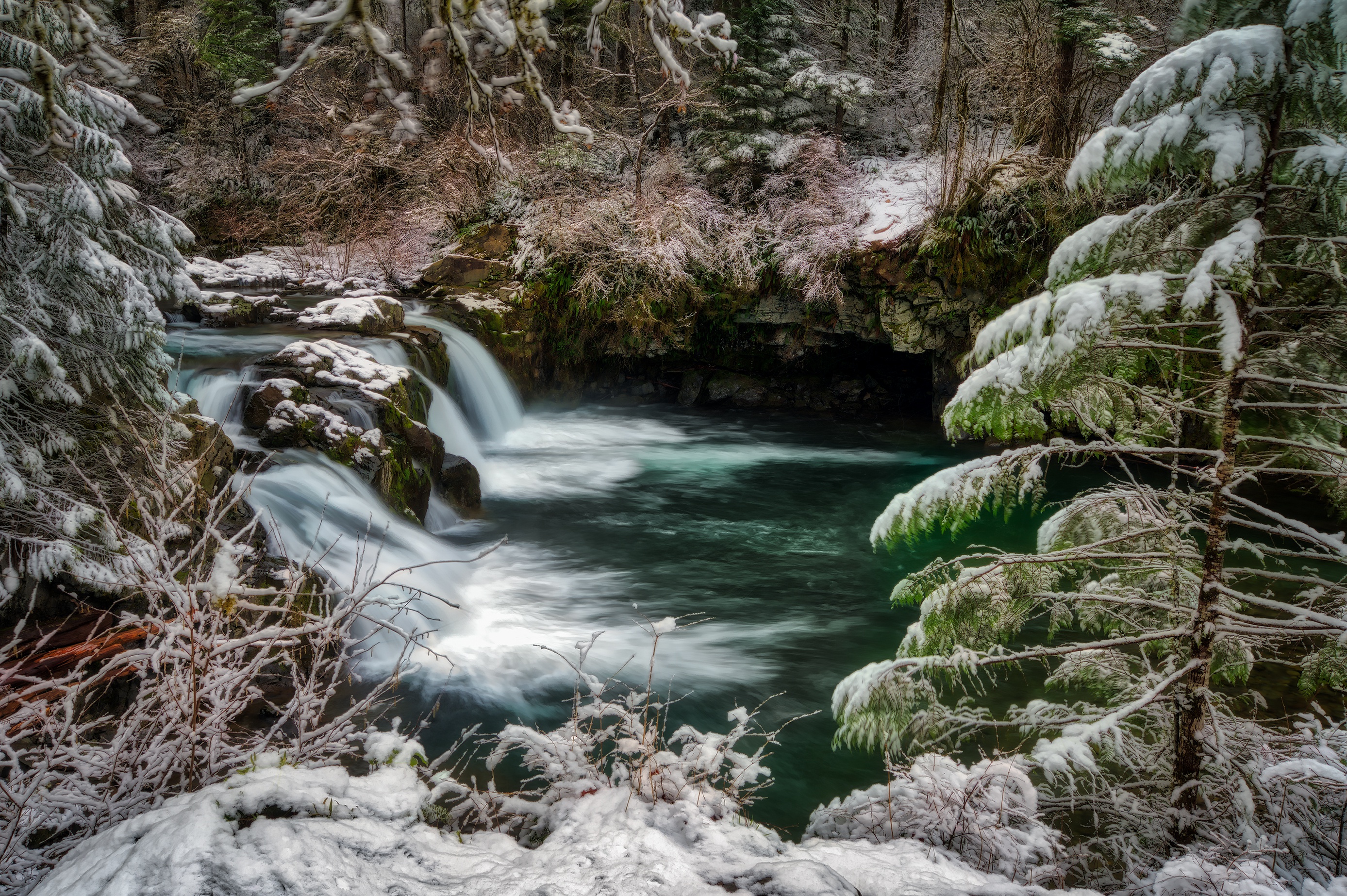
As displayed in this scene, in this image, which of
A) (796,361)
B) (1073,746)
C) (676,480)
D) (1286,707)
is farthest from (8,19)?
(796,361)

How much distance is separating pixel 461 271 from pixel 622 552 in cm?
774

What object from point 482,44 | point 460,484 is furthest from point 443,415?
point 482,44

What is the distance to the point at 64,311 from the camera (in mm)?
4898

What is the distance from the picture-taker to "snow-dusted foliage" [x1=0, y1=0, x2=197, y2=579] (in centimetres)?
449

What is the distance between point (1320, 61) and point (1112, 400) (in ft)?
4.68

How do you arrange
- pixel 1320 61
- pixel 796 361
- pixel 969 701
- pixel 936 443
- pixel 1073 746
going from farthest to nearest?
1. pixel 796 361
2. pixel 936 443
3. pixel 969 701
4. pixel 1073 746
5. pixel 1320 61

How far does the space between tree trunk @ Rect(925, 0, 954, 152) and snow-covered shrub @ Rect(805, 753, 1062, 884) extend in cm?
1288

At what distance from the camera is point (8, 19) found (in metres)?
4.32

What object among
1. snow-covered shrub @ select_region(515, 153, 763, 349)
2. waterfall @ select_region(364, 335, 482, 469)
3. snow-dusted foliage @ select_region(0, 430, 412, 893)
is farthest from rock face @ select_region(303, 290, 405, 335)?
snow-dusted foliage @ select_region(0, 430, 412, 893)

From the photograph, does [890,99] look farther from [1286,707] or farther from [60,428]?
[60,428]

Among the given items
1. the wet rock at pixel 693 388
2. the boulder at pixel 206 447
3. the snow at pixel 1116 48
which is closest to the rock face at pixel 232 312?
the boulder at pixel 206 447

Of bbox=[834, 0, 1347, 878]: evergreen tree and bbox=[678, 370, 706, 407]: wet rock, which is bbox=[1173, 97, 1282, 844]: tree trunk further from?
bbox=[678, 370, 706, 407]: wet rock

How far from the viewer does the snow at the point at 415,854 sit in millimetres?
1866

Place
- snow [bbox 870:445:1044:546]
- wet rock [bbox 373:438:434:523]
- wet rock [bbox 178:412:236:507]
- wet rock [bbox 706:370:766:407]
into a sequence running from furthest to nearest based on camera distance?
wet rock [bbox 706:370:766:407], wet rock [bbox 373:438:434:523], wet rock [bbox 178:412:236:507], snow [bbox 870:445:1044:546]
